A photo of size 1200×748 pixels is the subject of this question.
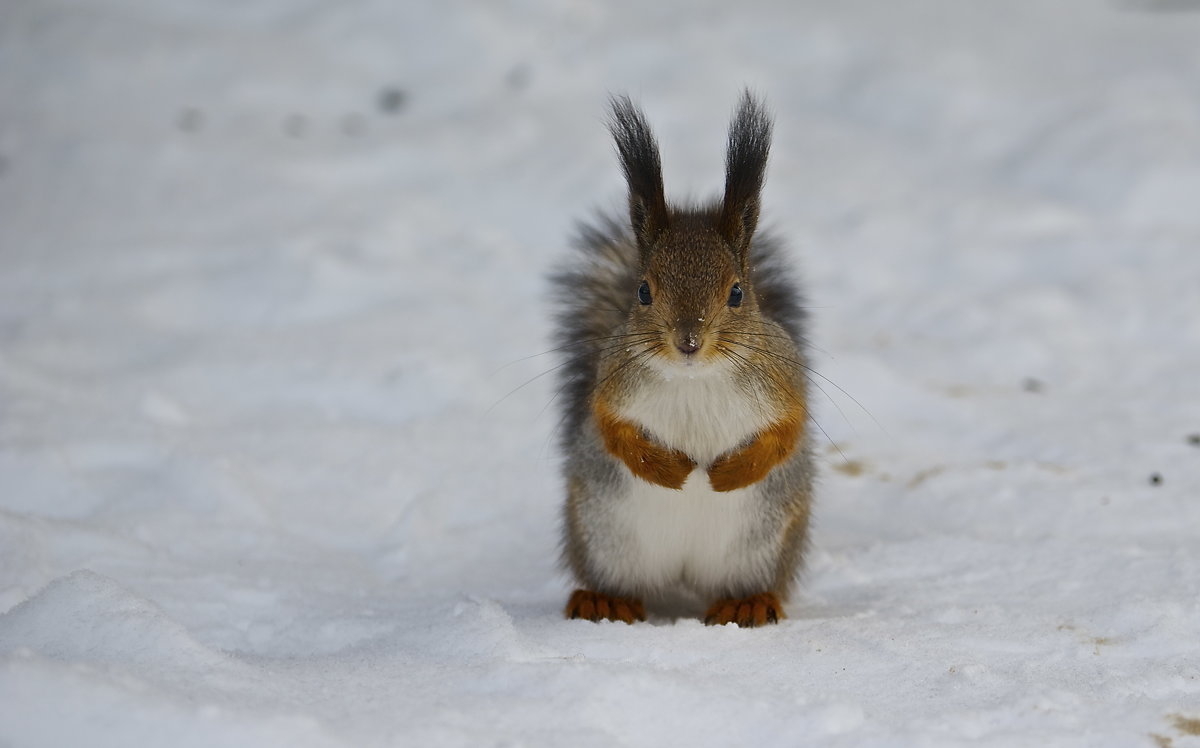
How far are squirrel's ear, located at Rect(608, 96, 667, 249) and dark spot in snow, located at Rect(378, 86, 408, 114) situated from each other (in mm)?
2984

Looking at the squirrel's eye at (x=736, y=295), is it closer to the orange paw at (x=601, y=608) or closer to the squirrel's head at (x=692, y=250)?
the squirrel's head at (x=692, y=250)

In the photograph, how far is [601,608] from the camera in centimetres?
241

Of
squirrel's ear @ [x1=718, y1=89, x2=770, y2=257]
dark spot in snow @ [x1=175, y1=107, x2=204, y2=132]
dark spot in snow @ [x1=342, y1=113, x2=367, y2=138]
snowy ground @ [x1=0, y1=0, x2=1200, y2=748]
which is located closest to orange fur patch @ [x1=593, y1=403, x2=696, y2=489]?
snowy ground @ [x1=0, y1=0, x2=1200, y2=748]

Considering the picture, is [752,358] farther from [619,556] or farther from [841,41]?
[841,41]

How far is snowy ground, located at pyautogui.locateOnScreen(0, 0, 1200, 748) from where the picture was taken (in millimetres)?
1933

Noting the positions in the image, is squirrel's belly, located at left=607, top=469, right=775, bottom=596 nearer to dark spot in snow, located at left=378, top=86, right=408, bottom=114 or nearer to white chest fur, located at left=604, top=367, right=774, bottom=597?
white chest fur, located at left=604, top=367, right=774, bottom=597

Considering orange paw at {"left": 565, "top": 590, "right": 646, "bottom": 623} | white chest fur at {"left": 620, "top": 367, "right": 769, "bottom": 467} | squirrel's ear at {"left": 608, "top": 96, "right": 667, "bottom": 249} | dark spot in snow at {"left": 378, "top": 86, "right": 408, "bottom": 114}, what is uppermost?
squirrel's ear at {"left": 608, "top": 96, "right": 667, "bottom": 249}

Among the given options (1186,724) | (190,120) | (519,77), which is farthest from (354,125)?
(1186,724)

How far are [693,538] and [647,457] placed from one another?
0.22 m

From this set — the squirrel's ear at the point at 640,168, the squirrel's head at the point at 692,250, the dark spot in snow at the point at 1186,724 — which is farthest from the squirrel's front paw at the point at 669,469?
the dark spot in snow at the point at 1186,724

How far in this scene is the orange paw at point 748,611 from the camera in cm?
238

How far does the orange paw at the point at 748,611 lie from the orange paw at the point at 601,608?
134 mm

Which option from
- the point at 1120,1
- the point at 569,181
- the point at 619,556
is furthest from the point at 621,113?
the point at 1120,1

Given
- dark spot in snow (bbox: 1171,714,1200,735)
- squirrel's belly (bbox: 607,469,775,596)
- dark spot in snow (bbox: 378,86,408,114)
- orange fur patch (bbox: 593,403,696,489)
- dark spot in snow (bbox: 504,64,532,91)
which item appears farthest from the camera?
dark spot in snow (bbox: 504,64,532,91)
